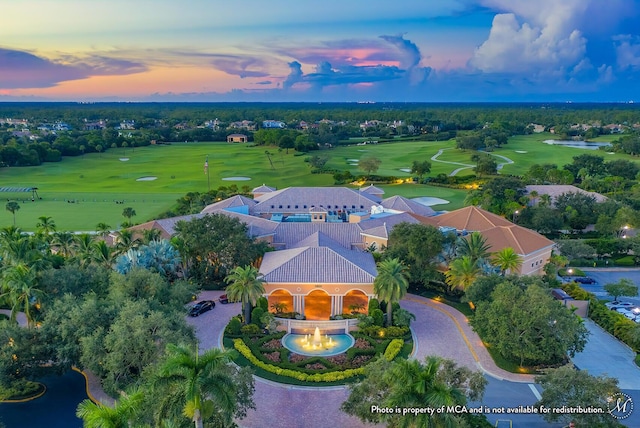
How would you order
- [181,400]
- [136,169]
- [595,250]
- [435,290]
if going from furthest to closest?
[136,169] → [595,250] → [435,290] → [181,400]

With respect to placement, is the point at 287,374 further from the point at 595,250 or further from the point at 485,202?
the point at 485,202

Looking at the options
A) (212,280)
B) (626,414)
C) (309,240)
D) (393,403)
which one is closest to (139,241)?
(212,280)

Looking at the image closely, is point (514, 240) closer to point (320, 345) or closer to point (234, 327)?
point (320, 345)

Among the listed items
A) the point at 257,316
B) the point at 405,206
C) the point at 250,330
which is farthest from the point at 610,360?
the point at 405,206

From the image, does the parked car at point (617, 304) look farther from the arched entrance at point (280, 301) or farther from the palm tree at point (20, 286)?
the palm tree at point (20, 286)

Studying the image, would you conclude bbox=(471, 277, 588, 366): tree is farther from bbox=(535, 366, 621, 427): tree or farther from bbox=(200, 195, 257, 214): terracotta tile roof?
bbox=(200, 195, 257, 214): terracotta tile roof

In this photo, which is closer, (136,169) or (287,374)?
(287,374)

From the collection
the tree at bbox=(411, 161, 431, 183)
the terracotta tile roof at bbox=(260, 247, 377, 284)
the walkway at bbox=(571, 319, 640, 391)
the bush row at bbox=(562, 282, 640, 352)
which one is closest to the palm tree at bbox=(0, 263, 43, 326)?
the terracotta tile roof at bbox=(260, 247, 377, 284)
